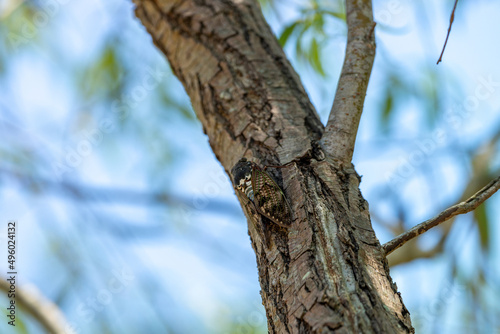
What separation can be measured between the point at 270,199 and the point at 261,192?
70 millimetres

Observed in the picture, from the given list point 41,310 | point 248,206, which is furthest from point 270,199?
point 41,310

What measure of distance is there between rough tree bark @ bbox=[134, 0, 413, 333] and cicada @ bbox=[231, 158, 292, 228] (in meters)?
0.03

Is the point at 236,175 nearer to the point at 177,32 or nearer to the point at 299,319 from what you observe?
the point at 299,319

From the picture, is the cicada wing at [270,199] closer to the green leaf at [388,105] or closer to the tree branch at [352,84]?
the tree branch at [352,84]

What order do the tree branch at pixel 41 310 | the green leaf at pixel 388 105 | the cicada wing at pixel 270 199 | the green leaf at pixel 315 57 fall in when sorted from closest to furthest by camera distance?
the cicada wing at pixel 270 199 < the tree branch at pixel 41 310 < the green leaf at pixel 315 57 < the green leaf at pixel 388 105

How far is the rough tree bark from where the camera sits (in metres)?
1.16

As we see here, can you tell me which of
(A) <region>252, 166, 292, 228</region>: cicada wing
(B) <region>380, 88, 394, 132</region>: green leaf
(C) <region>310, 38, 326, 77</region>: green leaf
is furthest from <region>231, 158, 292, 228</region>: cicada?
(B) <region>380, 88, 394, 132</region>: green leaf

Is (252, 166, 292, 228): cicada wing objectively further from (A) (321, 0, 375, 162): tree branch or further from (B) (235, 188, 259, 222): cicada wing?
(A) (321, 0, 375, 162): tree branch

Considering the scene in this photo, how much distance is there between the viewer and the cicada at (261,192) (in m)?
1.39

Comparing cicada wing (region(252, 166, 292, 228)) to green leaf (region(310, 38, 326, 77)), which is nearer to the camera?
cicada wing (region(252, 166, 292, 228))

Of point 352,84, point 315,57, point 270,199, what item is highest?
point 315,57

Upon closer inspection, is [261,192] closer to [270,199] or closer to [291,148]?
[270,199]

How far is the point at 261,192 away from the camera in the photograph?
4.89 feet

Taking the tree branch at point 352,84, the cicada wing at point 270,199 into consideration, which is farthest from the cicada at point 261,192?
the tree branch at point 352,84
